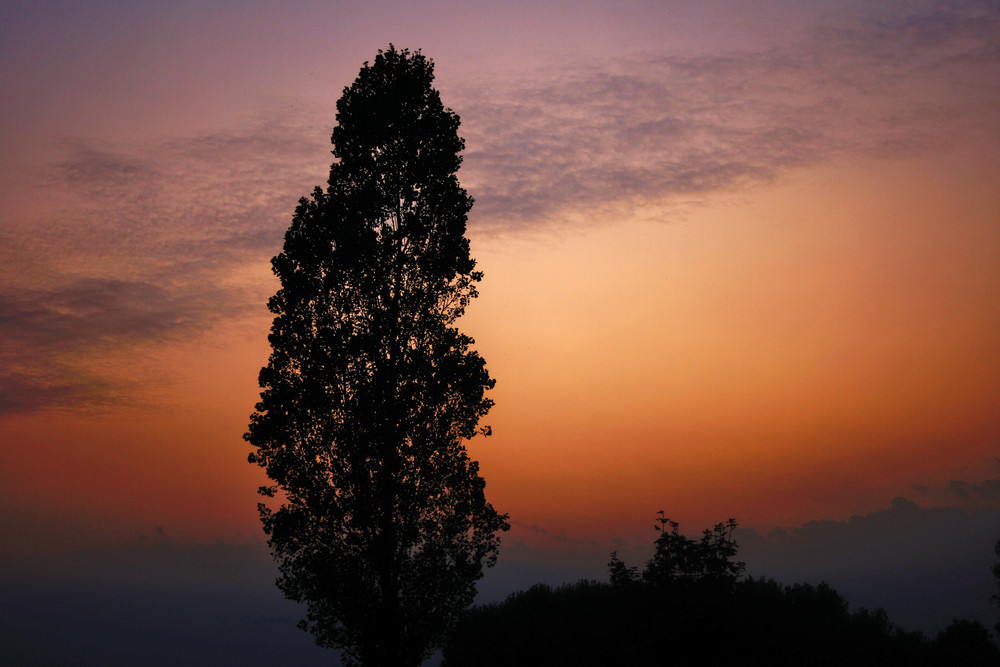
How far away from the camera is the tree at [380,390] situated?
22500 millimetres

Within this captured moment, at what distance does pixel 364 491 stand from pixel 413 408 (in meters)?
3.04

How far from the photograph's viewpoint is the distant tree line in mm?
23344

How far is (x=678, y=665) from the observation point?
907 inches

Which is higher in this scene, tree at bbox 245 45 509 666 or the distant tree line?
tree at bbox 245 45 509 666

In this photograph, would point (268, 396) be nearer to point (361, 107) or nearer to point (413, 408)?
point (413, 408)

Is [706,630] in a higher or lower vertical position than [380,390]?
lower

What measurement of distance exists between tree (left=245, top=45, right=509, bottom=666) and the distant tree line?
19.3 ft

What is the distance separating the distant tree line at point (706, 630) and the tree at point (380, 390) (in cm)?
587

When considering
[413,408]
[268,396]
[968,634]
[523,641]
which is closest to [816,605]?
[968,634]

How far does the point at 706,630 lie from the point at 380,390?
42.9 ft

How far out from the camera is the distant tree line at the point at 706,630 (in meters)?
23.3

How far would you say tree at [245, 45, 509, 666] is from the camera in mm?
22500

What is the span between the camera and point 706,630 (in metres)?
23.3

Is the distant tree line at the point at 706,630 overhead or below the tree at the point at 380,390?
below
